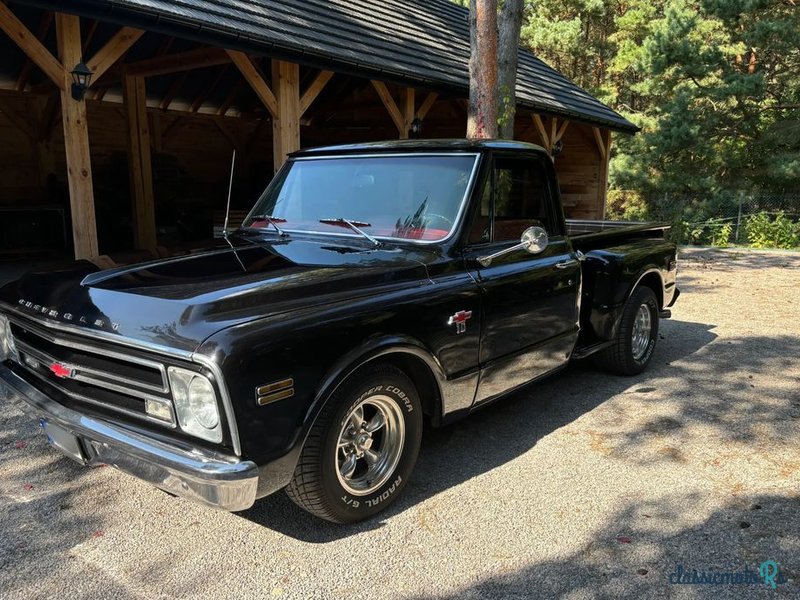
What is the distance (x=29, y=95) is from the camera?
13.4 meters

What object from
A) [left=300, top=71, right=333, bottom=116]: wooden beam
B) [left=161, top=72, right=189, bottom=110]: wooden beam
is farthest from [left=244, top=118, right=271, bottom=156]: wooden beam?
[left=300, top=71, right=333, bottom=116]: wooden beam

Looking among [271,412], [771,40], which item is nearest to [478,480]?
[271,412]

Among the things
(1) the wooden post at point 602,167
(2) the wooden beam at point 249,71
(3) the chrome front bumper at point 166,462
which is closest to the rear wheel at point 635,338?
(3) the chrome front bumper at point 166,462

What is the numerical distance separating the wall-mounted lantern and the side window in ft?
15.1

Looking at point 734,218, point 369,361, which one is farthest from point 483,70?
point 734,218

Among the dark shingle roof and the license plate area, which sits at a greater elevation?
the dark shingle roof

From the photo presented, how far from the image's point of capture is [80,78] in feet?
20.5

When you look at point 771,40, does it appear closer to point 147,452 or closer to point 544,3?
point 544,3

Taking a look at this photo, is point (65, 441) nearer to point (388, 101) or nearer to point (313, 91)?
point (313, 91)

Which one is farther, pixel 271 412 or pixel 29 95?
pixel 29 95

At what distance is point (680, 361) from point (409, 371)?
12.0 feet

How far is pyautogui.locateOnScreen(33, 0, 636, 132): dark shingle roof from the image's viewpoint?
21.2ft

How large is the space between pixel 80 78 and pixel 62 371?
14.9ft

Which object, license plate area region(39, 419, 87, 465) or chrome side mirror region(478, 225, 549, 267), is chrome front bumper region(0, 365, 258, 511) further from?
chrome side mirror region(478, 225, 549, 267)
